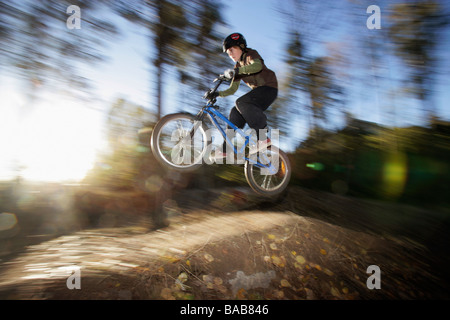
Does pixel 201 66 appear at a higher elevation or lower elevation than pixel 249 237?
higher

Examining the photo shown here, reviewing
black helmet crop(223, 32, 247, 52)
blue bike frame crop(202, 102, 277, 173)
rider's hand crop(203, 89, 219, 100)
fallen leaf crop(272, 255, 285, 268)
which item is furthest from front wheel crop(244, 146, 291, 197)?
black helmet crop(223, 32, 247, 52)

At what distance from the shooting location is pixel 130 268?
280 centimetres

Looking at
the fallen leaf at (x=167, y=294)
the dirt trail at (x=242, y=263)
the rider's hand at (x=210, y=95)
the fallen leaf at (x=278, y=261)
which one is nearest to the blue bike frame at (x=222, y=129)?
the rider's hand at (x=210, y=95)

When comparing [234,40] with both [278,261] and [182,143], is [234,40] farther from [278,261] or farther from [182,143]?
[278,261]

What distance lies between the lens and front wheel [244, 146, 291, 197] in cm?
425

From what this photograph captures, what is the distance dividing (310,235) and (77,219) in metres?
12.6

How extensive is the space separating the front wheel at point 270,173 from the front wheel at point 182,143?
97cm

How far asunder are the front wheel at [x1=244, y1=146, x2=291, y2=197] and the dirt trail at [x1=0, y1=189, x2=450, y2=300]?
0.68m

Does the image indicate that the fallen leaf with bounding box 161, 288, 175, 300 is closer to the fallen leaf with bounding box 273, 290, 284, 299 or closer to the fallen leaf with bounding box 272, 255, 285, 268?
the fallen leaf with bounding box 273, 290, 284, 299

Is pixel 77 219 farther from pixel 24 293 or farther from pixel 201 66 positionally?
pixel 24 293

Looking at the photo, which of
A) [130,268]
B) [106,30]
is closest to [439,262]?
[130,268]

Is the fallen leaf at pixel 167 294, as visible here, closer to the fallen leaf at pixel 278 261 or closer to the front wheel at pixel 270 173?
the fallen leaf at pixel 278 261

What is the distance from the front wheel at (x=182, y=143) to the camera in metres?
3.73
